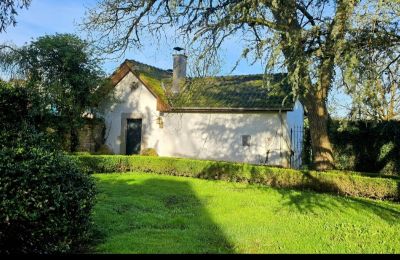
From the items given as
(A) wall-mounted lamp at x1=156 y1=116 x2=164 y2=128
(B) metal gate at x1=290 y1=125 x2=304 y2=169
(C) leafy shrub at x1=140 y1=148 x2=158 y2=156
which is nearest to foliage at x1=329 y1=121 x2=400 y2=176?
(B) metal gate at x1=290 y1=125 x2=304 y2=169

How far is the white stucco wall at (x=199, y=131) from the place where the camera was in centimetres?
2117

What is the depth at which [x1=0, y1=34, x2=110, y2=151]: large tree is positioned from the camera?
71.1 ft

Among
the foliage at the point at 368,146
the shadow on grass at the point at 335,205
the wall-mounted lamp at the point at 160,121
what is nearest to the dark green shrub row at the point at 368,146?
the foliage at the point at 368,146

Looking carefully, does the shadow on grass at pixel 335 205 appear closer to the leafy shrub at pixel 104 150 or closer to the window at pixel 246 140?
the window at pixel 246 140

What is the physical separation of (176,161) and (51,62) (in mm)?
10204

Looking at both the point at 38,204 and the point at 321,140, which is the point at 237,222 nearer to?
the point at 38,204

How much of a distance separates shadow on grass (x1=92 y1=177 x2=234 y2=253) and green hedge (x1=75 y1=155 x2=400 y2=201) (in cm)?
188

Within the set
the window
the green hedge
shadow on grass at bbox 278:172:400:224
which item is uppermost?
the window

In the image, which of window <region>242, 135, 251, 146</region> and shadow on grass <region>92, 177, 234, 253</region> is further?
window <region>242, 135, 251, 146</region>

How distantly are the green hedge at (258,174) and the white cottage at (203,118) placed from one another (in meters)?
4.51

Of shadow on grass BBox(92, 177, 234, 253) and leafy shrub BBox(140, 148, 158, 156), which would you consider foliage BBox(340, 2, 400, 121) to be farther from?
leafy shrub BBox(140, 148, 158, 156)

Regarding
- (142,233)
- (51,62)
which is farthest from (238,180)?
(51,62)

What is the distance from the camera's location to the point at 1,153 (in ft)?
19.0
